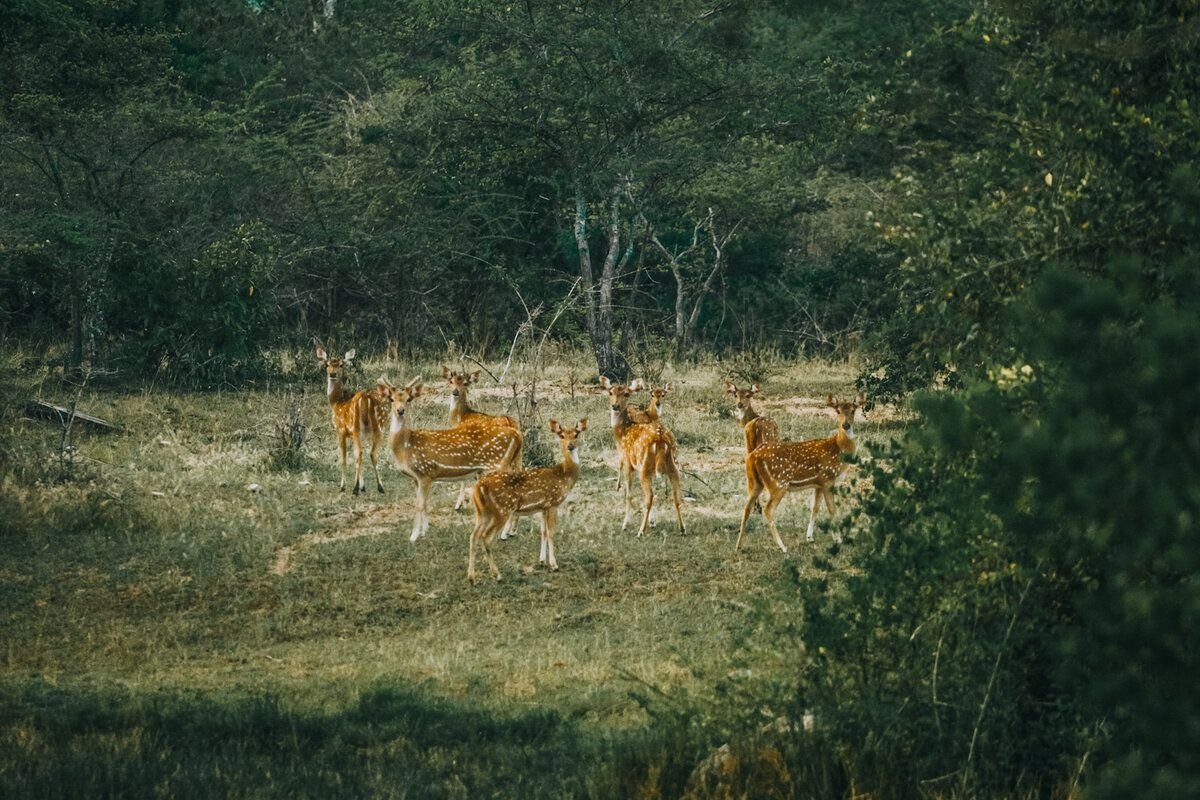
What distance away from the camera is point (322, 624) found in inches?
445

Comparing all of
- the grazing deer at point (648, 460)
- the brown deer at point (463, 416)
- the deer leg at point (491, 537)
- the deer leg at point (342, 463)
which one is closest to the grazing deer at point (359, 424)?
the deer leg at point (342, 463)

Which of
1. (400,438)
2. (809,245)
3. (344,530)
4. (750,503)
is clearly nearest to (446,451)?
(400,438)

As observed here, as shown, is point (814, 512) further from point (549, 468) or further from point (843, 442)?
point (549, 468)

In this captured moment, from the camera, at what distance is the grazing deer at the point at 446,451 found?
46.8 ft

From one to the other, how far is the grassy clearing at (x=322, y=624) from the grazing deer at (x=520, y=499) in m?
0.25

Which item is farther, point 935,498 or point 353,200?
point 353,200

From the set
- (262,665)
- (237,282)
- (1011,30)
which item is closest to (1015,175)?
(1011,30)

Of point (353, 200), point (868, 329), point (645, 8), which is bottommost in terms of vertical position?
point (868, 329)

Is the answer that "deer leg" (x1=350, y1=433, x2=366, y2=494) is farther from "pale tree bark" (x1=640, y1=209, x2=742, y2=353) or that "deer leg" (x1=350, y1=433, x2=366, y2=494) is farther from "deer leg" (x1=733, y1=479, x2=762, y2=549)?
"pale tree bark" (x1=640, y1=209, x2=742, y2=353)

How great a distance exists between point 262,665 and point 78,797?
3210mm

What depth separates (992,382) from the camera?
309 inches

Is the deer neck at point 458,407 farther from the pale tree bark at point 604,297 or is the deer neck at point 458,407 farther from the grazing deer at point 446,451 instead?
the pale tree bark at point 604,297

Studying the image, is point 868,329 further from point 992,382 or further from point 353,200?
point 992,382

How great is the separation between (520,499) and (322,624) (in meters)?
1.99
